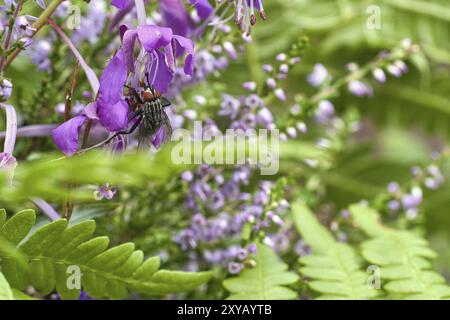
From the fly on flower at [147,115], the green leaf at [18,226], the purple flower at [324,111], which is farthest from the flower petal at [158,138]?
the purple flower at [324,111]

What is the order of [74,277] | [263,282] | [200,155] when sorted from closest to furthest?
[200,155] → [74,277] → [263,282]

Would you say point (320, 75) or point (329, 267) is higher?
point (320, 75)

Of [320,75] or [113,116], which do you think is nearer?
[113,116]

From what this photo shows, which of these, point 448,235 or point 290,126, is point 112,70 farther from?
point 448,235

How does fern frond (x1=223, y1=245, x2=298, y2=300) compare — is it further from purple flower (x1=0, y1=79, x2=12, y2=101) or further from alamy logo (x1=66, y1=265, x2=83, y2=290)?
purple flower (x1=0, y1=79, x2=12, y2=101)

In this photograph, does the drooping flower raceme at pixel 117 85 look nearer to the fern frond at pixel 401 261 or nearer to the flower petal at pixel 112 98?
the flower petal at pixel 112 98

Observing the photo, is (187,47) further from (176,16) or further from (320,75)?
(320,75)

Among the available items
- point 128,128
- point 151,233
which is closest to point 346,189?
point 151,233

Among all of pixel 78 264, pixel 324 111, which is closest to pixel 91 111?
pixel 78 264
